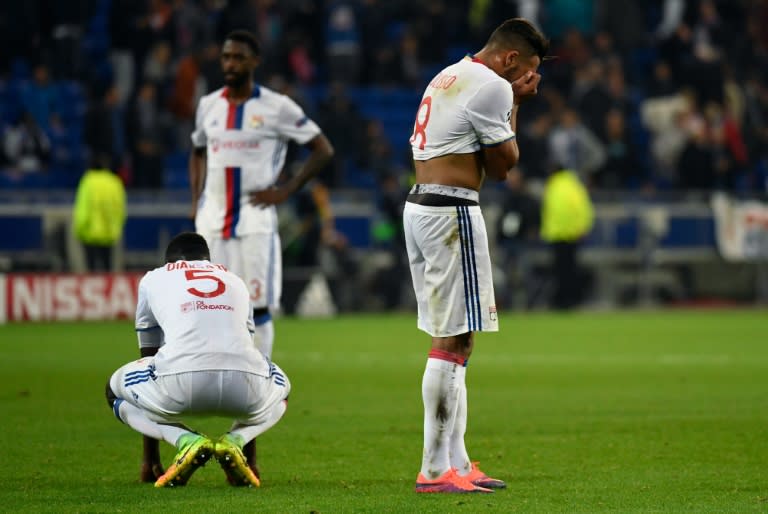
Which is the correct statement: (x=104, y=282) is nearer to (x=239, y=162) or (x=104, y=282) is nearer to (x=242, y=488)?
(x=239, y=162)

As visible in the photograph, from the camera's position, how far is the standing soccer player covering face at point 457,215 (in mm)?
7492

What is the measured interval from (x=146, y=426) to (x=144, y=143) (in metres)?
16.6

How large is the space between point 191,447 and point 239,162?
3230mm

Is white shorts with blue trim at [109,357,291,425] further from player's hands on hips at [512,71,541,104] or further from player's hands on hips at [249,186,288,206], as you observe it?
→ player's hands on hips at [249,186,288,206]

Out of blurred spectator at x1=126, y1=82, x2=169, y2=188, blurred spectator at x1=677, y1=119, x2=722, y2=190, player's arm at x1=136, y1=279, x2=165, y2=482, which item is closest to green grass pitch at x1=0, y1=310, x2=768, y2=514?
player's arm at x1=136, y1=279, x2=165, y2=482

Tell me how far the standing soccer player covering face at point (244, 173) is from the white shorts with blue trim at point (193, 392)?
7.72 ft

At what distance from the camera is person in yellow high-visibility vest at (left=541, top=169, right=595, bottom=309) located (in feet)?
81.2

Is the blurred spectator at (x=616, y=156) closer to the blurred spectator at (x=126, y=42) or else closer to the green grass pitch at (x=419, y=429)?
the blurred spectator at (x=126, y=42)

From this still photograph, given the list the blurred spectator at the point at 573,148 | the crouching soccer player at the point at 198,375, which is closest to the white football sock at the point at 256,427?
the crouching soccer player at the point at 198,375

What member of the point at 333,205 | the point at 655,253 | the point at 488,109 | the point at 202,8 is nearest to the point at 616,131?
the point at 655,253

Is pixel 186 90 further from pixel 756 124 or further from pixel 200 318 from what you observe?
pixel 200 318

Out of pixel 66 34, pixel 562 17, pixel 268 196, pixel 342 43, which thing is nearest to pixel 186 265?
pixel 268 196

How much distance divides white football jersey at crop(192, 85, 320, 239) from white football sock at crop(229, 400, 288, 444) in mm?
2477

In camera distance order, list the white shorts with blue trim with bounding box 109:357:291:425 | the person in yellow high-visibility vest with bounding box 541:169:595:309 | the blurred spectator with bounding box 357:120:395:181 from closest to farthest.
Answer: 1. the white shorts with blue trim with bounding box 109:357:291:425
2. the person in yellow high-visibility vest with bounding box 541:169:595:309
3. the blurred spectator with bounding box 357:120:395:181
